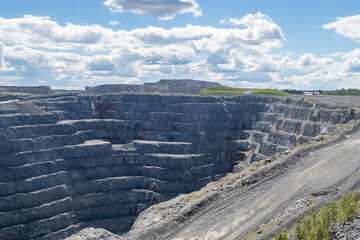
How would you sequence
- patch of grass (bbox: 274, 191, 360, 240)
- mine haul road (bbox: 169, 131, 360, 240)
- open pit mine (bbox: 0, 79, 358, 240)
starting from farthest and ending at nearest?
open pit mine (bbox: 0, 79, 358, 240), mine haul road (bbox: 169, 131, 360, 240), patch of grass (bbox: 274, 191, 360, 240)

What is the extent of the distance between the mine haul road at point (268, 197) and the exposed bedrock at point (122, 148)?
28455 mm

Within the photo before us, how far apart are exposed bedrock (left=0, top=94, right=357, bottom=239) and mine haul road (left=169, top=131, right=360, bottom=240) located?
2846 cm

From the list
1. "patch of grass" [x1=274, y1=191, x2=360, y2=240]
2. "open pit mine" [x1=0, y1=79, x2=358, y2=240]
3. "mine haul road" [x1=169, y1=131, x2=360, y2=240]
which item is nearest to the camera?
"patch of grass" [x1=274, y1=191, x2=360, y2=240]

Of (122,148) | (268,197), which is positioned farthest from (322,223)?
(122,148)

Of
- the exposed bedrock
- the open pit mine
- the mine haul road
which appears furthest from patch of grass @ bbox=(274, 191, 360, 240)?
the exposed bedrock

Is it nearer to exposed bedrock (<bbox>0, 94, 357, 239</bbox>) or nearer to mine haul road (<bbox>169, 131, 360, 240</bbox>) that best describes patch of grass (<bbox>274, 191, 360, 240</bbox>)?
mine haul road (<bbox>169, 131, 360, 240</bbox>)

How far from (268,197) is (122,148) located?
6340cm

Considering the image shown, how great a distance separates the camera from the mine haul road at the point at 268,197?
28.7 m

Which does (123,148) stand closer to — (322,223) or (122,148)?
(122,148)

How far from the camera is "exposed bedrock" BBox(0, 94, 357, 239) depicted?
7144cm

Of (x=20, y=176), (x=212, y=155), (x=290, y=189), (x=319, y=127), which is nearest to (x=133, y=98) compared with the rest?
(x=212, y=155)

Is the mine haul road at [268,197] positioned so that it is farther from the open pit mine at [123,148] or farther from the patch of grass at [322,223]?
the open pit mine at [123,148]

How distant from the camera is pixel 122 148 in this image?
302ft

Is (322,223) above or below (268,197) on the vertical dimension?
above
